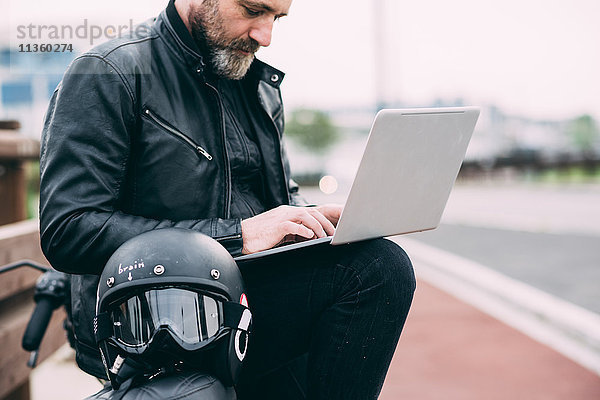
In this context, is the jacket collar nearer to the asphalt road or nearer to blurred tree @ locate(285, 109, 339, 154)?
the asphalt road

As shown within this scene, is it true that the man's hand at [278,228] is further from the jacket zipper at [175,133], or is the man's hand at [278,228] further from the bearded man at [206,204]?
the jacket zipper at [175,133]

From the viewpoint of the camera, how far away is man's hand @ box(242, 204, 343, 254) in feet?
6.64

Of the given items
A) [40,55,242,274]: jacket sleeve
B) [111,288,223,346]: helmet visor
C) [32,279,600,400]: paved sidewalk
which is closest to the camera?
[111,288,223,346]: helmet visor

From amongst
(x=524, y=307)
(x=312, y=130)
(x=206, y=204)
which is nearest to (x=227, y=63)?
(x=206, y=204)

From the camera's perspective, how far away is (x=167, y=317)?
A: 1.68 m

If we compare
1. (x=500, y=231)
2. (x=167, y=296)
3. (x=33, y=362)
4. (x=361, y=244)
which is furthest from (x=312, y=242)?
(x=500, y=231)

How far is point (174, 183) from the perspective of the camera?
2.12 m

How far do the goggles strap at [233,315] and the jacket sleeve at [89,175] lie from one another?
0.99ft

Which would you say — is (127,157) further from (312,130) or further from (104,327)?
(312,130)

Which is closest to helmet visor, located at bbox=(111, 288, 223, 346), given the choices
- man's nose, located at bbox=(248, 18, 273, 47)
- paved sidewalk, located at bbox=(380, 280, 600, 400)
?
man's nose, located at bbox=(248, 18, 273, 47)

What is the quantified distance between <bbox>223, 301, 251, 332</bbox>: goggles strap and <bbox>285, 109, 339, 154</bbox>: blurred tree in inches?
3359

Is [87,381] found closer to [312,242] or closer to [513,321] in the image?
[312,242]

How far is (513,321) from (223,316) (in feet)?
15.0

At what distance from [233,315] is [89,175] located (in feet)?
1.79
